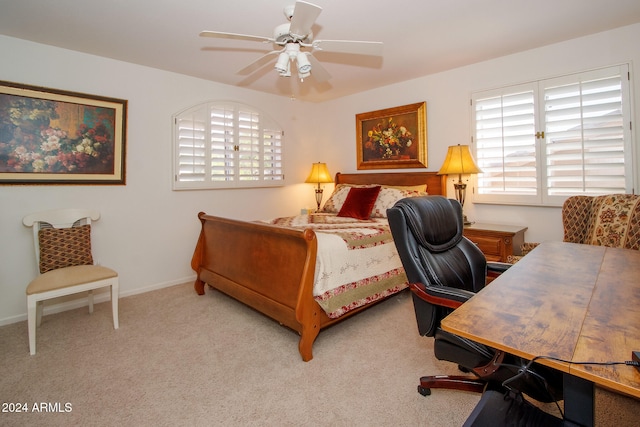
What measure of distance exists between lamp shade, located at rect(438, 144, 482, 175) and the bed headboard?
39 cm

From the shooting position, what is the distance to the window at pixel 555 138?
2.77m

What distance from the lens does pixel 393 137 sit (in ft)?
14.0

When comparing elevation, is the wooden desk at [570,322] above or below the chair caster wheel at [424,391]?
above

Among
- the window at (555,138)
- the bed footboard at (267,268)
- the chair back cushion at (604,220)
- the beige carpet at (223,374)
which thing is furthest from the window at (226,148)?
the chair back cushion at (604,220)

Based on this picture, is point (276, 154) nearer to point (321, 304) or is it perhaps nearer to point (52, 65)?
point (52, 65)

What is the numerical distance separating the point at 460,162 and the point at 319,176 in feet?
6.77

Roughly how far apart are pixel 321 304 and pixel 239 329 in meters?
0.86

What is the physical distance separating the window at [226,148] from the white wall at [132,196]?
11 cm

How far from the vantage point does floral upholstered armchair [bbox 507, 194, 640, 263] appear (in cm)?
229

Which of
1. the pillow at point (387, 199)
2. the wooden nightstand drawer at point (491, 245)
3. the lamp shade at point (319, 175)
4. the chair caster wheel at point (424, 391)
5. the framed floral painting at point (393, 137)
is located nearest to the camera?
the chair caster wheel at point (424, 391)

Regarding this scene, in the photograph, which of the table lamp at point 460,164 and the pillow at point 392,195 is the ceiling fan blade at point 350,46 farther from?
the pillow at point 392,195

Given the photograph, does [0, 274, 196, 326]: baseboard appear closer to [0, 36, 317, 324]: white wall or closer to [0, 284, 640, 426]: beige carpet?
[0, 36, 317, 324]: white wall

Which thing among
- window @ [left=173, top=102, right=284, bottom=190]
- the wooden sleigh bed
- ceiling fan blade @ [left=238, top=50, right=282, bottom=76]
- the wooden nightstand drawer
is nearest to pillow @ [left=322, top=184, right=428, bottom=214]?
the wooden nightstand drawer

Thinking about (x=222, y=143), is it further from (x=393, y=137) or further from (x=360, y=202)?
(x=393, y=137)
